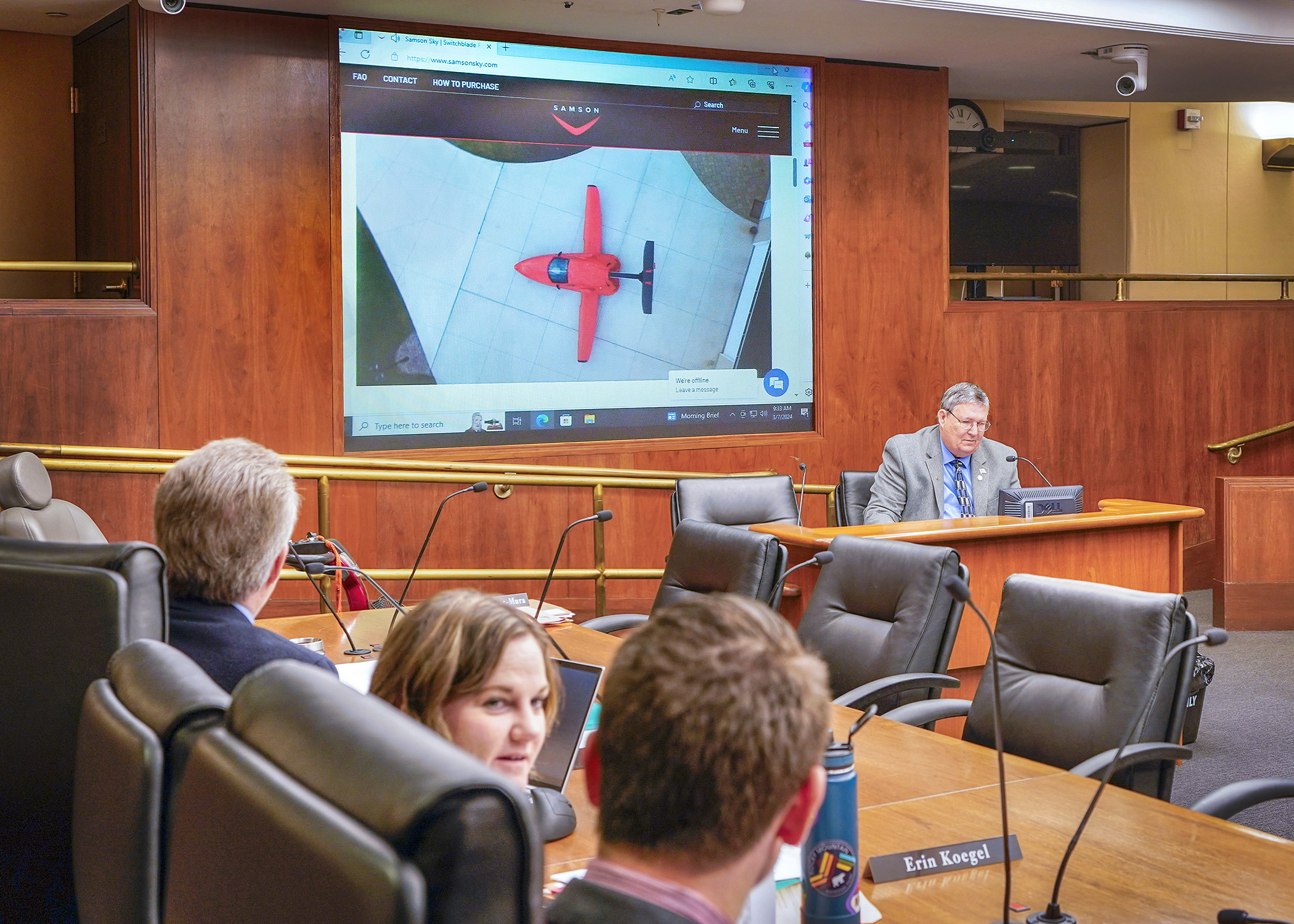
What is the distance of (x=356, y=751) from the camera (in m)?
0.70

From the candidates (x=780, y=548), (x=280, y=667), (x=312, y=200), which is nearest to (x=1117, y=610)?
(x=780, y=548)

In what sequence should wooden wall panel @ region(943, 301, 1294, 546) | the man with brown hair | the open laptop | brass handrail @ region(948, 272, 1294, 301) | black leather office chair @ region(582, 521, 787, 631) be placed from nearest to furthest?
the man with brown hair → the open laptop → black leather office chair @ region(582, 521, 787, 631) → wooden wall panel @ region(943, 301, 1294, 546) → brass handrail @ region(948, 272, 1294, 301)

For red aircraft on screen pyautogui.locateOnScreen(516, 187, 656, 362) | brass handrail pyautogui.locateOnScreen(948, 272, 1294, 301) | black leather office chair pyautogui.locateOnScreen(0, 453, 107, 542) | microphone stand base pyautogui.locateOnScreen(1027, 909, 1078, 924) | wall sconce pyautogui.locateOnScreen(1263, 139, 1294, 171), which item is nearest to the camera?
microphone stand base pyautogui.locateOnScreen(1027, 909, 1078, 924)

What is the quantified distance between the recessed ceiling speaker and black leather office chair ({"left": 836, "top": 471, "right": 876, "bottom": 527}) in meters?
2.08

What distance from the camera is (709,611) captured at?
0.97 m

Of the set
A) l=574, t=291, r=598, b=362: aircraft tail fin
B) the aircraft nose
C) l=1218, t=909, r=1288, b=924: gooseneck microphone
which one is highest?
the aircraft nose

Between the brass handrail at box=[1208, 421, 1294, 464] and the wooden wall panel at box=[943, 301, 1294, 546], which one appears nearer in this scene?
the wooden wall panel at box=[943, 301, 1294, 546]

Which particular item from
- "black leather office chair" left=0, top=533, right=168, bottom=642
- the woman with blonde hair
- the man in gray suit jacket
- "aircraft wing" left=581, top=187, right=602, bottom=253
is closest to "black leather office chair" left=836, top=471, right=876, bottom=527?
the man in gray suit jacket

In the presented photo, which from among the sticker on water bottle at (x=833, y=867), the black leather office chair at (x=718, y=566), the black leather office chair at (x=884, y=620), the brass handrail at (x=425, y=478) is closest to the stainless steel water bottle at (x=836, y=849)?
the sticker on water bottle at (x=833, y=867)

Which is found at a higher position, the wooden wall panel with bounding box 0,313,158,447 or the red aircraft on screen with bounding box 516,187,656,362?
the red aircraft on screen with bounding box 516,187,656,362

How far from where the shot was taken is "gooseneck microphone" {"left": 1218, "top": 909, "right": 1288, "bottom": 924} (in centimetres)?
146

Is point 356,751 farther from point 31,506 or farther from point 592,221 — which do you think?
point 592,221

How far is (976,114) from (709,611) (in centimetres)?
831

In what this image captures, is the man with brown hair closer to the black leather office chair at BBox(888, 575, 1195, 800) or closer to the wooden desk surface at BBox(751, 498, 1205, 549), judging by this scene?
the black leather office chair at BBox(888, 575, 1195, 800)
